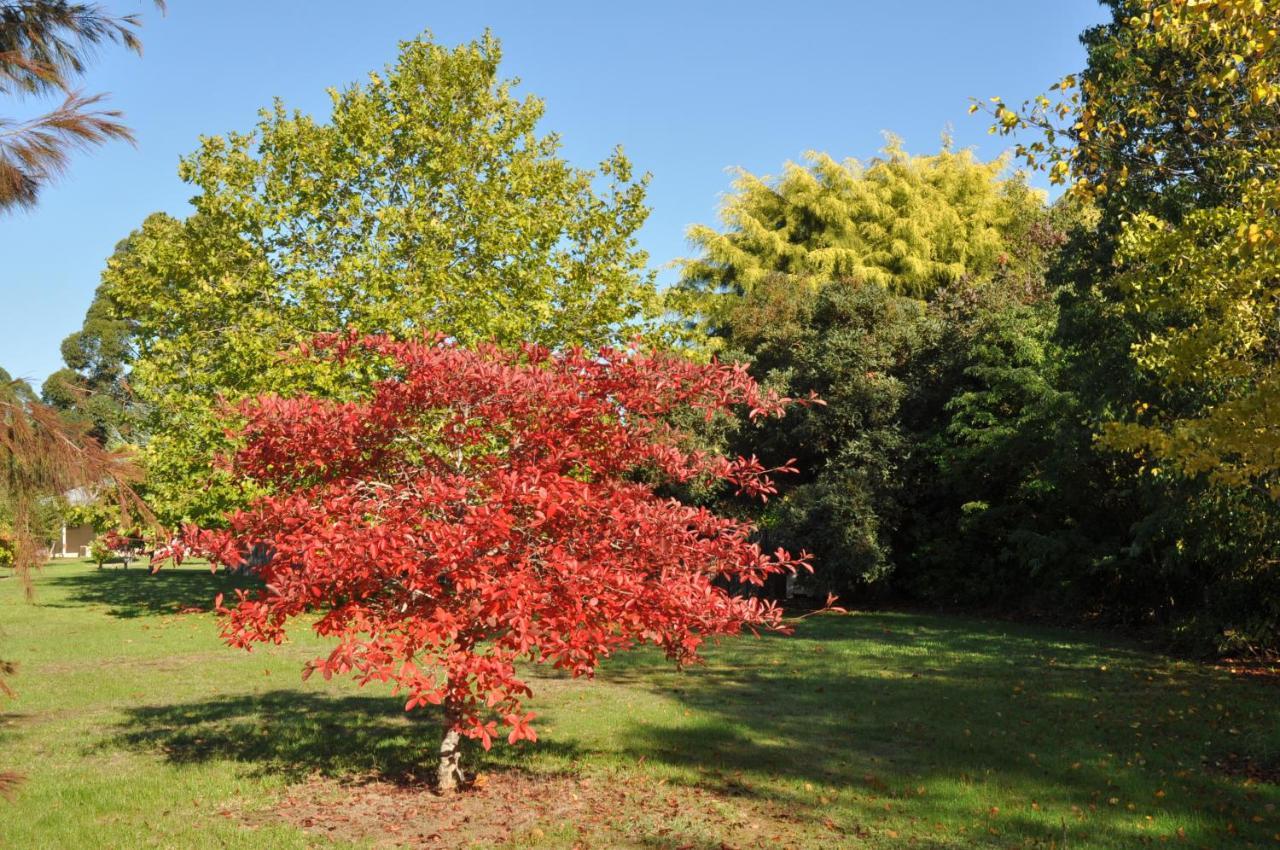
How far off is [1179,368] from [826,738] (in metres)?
4.63

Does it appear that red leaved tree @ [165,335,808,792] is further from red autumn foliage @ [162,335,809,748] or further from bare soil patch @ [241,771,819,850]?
bare soil patch @ [241,771,819,850]

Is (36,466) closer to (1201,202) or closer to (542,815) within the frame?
(542,815)

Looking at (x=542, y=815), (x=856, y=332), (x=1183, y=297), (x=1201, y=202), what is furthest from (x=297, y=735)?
(x=856, y=332)

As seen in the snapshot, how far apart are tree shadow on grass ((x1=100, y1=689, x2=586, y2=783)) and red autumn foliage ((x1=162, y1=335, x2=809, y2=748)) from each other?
1.52 m

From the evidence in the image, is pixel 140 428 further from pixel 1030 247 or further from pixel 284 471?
pixel 1030 247

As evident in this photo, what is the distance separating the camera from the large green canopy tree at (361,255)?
19422mm

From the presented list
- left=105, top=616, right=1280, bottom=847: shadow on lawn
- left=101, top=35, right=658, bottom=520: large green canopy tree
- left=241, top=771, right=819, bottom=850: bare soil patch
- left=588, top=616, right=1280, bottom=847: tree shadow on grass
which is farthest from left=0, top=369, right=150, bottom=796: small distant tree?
left=101, top=35, right=658, bottom=520: large green canopy tree

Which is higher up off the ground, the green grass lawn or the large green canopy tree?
the large green canopy tree

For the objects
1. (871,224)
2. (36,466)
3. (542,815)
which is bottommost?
(542,815)

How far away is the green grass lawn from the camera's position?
21.6 ft

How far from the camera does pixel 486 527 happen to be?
6207mm

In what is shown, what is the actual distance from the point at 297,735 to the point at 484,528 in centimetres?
465

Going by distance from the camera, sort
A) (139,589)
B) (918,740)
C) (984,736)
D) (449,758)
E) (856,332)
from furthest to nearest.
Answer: (139,589) → (856,332) → (984,736) → (918,740) → (449,758)

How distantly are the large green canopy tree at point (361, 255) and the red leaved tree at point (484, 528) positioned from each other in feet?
37.5
